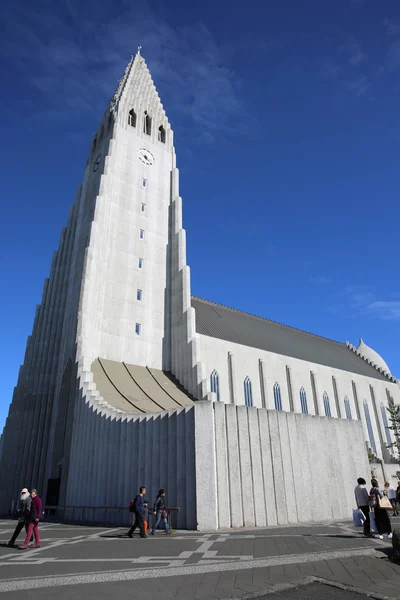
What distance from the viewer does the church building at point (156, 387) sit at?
1719 cm

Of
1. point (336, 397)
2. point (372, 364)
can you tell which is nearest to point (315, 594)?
point (336, 397)

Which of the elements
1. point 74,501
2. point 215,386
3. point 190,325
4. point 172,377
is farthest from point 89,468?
point 215,386

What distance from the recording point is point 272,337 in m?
52.8

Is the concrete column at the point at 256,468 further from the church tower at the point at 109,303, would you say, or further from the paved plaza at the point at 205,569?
the church tower at the point at 109,303

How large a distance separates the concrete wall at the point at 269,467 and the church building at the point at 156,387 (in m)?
0.06

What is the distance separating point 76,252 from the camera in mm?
37469

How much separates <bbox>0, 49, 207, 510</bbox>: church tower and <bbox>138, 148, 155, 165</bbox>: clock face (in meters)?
0.13

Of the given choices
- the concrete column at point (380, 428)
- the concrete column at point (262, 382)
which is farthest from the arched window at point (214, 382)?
the concrete column at point (380, 428)

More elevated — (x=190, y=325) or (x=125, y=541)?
(x=190, y=325)

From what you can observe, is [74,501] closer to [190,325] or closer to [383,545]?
[190,325]

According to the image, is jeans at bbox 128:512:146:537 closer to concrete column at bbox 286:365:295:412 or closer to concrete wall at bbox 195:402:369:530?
concrete wall at bbox 195:402:369:530

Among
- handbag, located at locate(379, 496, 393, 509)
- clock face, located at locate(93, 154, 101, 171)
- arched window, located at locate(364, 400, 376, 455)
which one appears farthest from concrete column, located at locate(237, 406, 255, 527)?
arched window, located at locate(364, 400, 376, 455)

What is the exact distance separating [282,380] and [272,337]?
8.53 m

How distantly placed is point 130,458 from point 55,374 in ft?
54.0
